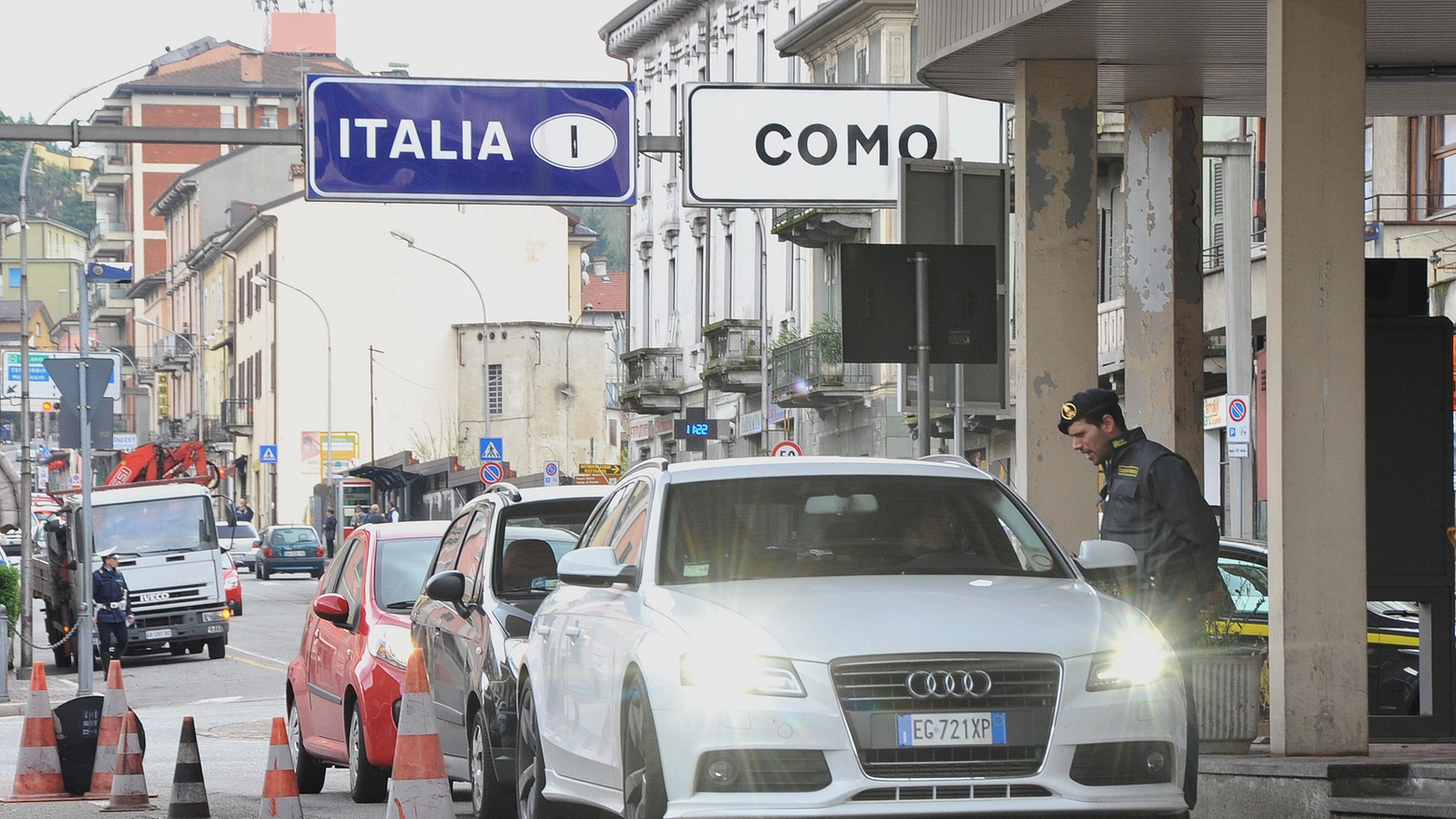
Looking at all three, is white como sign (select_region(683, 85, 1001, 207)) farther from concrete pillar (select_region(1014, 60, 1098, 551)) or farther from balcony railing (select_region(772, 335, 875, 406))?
balcony railing (select_region(772, 335, 875, 406))

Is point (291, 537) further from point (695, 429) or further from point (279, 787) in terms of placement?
point (279, 787)

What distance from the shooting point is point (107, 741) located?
14.0m

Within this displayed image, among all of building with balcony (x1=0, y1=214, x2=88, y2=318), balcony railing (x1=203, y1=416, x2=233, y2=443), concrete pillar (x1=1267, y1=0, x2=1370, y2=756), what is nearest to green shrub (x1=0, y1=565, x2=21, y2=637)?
concrete pillar (x1=1267, y1=0, x2=1370, y2=756)

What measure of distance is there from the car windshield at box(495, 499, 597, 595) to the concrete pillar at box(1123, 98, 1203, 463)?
349 cm

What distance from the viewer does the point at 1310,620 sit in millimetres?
9250

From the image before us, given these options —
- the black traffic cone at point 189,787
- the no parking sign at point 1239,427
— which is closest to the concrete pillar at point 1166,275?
the black traffic cone at point 189,787

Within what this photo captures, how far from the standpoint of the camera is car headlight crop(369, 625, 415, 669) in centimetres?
1283

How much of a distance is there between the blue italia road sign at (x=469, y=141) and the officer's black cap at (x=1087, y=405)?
6500mm

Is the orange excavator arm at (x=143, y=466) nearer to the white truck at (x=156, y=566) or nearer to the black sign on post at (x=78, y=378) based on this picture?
the white truck at (x=156, y=566)

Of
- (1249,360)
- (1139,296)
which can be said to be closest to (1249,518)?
(1249,360)

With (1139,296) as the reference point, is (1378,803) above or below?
below

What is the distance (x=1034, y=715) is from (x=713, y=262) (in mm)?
48717

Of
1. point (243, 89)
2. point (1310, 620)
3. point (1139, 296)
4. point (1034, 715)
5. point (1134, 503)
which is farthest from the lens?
point (243, 89)

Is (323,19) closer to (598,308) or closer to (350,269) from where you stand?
(598,308)
